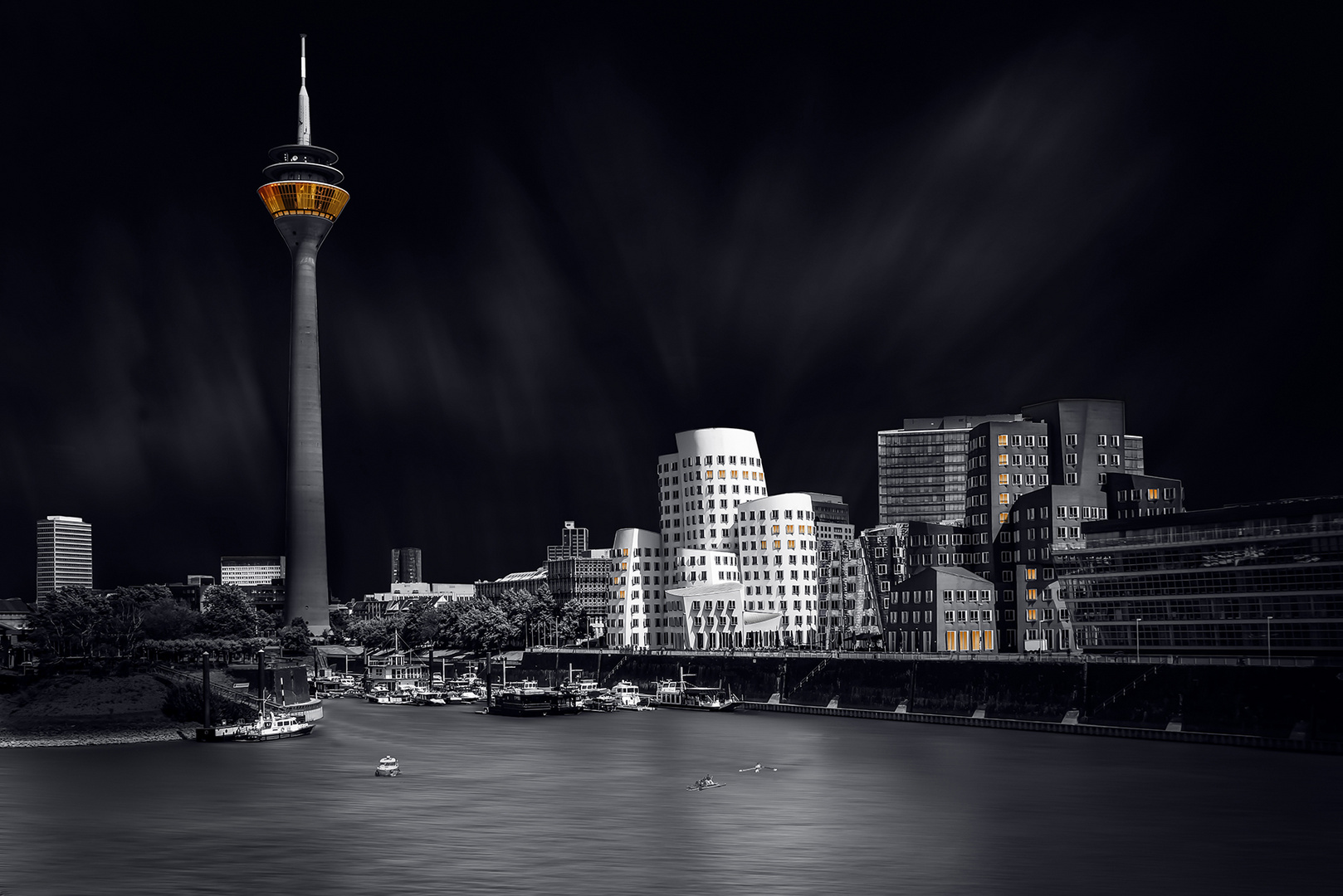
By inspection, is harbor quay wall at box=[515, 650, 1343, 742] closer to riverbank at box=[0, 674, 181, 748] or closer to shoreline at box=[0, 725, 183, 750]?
riverbank at box=[0, 674, 181, 748]

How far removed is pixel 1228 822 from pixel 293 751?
→ 4065 inches

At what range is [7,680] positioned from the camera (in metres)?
188

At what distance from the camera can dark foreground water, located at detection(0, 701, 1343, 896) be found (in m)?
77.4

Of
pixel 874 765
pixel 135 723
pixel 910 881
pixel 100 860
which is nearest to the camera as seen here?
pixel 910 881

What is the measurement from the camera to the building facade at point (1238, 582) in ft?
552

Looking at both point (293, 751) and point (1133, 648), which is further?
point (1133, 648)

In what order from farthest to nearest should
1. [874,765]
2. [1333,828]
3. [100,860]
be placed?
1. [874,765]
2. [1333,828]
3. [100,860]

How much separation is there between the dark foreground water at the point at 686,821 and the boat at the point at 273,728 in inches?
659

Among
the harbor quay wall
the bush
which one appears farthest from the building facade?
the bush

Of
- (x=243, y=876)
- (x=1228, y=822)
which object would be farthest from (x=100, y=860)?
(x=1228, y=822)

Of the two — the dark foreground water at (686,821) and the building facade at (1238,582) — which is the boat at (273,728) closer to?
the dark foreground water at (686,821)

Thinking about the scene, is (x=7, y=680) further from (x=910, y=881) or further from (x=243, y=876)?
(x=910, y=881)

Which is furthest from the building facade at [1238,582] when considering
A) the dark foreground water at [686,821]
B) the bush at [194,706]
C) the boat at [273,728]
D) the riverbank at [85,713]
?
the riverbank at [85,713]

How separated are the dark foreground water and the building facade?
35828 mm
